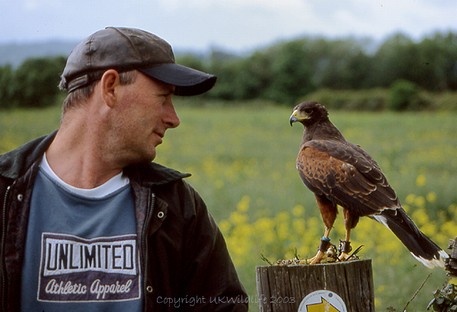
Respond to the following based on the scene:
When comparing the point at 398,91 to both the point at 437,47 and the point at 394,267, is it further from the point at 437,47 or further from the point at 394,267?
the point at 394,267

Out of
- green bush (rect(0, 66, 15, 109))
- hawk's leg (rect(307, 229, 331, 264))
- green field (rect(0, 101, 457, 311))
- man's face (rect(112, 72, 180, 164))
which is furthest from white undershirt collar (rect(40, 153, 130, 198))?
green bush (rect(0, 66, 15, 109))

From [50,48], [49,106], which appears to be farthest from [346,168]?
[49,106]

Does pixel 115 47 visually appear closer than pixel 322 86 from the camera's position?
Yes

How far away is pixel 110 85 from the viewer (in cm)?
261

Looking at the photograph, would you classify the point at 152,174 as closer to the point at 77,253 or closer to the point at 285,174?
the point at 77,253

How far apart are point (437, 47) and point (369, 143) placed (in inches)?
149

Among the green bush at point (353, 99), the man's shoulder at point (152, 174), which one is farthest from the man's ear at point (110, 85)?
the green bush at point (353, 99)

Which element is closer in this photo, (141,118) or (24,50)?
(141,118)

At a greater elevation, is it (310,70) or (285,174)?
(310,70)

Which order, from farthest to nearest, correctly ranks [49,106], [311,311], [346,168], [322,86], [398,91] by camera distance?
[398,91]
[322,86]
[49,106]
[346,168]
[311,311]

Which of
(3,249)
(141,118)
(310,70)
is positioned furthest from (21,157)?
(310,70)

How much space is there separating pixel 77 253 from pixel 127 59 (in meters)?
0.70

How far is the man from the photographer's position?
2580mm

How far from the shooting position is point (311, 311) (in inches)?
99.3
